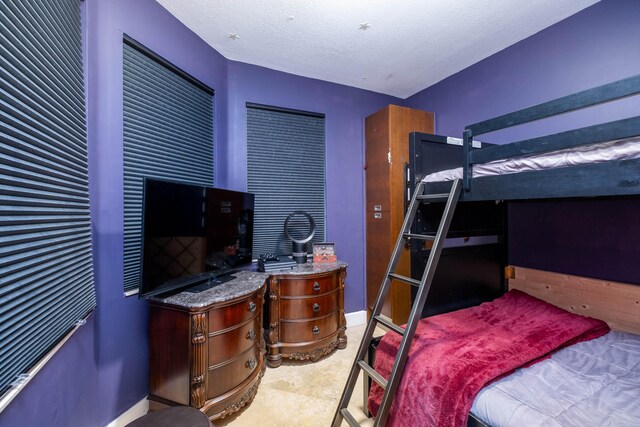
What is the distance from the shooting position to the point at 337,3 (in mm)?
1955

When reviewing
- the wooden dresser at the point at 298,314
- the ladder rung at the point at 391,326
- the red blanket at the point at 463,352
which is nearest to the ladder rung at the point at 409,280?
the ladder rung at the point at 391,326

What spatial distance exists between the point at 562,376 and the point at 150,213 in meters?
2.31

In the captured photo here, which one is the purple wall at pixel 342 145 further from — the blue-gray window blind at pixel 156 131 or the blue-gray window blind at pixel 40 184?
the blue-gray window blind at pixel 40 184

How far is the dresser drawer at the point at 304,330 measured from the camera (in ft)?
7.73

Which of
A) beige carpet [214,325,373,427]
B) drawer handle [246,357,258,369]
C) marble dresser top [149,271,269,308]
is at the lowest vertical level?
beige carpet [214,325,373,427]

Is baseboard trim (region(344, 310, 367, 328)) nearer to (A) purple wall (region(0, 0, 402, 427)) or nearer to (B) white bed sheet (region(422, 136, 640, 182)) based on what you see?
(A) purple wall (region(0, 0, 402, 427))

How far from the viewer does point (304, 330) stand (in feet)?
7.81

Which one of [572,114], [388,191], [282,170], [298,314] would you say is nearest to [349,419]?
[298,314]

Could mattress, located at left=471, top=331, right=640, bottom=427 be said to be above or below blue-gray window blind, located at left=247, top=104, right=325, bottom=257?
below

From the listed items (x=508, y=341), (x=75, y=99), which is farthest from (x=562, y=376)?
(x=75, y=99)

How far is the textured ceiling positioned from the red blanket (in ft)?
7.46

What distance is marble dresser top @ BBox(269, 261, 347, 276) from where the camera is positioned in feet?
7.68

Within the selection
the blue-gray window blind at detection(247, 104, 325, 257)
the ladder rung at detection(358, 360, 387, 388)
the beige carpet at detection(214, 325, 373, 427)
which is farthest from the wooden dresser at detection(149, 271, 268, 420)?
the blue-gray window blind at detection(247, 104, 325, 257)

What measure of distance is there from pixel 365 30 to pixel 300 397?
2973 mm
